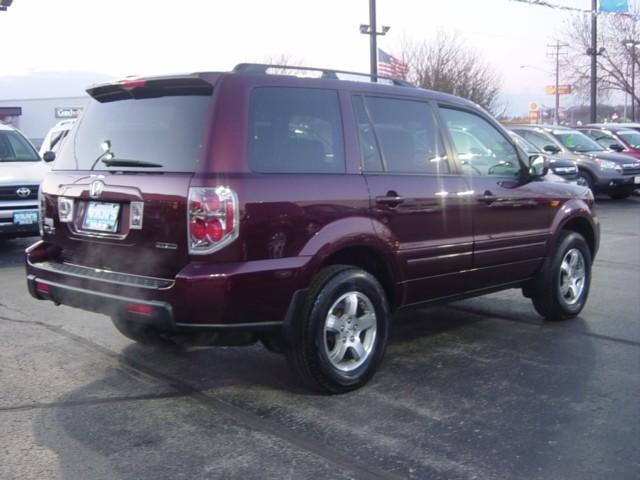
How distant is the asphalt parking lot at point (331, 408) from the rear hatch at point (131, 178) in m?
0.84

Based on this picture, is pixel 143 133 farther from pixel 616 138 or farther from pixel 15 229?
pixel 616 138

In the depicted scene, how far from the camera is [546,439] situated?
379 centimetres

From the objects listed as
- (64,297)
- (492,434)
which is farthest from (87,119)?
(492,434)

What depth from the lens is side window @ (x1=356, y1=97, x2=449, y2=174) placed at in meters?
4.82

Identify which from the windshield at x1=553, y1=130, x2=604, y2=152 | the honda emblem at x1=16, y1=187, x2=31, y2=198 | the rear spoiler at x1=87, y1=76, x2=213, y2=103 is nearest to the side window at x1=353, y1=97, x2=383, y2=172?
the rear spoiler at x1=87, y1=76, x2=213, y2=103

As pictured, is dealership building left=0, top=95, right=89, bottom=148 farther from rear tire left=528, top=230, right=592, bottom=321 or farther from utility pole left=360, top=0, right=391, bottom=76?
rear tire left=528, top=230, right=592, bottom=321

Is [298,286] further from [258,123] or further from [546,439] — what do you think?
[546,439]

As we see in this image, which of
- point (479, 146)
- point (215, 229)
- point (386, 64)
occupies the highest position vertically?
point (386, 64)

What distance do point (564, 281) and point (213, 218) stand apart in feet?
12.1

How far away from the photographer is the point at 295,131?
170 inches

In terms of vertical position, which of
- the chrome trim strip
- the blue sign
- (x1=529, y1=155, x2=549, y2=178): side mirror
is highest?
the blue sign

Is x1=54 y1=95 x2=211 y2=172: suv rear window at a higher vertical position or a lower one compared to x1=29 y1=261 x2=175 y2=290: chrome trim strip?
higher

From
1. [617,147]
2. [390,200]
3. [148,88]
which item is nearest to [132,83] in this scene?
[148,88]

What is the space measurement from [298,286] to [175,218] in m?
0.77
